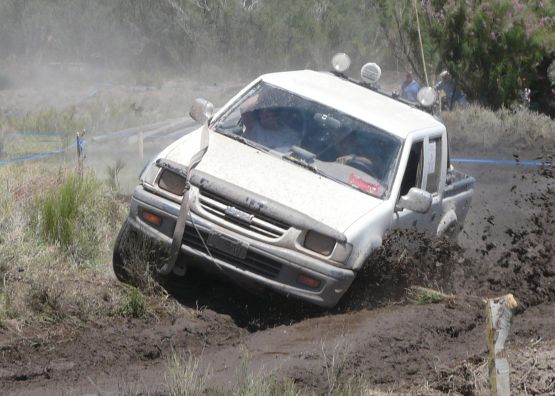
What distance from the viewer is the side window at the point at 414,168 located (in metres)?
8.33

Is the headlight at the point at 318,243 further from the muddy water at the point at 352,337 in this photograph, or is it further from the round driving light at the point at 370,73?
the round driving light at the point at 370,73

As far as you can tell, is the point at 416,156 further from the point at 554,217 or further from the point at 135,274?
the point at 554,217

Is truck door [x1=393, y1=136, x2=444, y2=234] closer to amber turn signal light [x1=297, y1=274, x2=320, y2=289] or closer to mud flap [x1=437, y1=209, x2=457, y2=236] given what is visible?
mud flap [x1=437, y1=209, x2=457, y2=236]

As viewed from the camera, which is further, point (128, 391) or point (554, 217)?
point (554, 217)

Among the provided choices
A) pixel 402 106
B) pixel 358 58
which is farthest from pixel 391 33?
pixel 402 106

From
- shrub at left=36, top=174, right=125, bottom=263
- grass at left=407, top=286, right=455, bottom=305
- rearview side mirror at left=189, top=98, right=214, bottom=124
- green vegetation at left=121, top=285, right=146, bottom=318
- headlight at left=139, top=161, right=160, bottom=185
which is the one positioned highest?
rearview side mirror at left=189, top=98, right=214, bottom=124

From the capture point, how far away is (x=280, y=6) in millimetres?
36906

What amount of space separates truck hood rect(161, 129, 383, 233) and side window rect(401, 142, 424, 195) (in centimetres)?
69

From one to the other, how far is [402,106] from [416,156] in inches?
34.3

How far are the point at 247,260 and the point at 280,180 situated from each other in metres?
0.76

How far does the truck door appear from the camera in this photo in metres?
8.19

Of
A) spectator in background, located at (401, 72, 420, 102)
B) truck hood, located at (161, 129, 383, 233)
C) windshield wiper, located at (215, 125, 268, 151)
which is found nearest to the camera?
truck hood, located at (161, 129, 383, 233)

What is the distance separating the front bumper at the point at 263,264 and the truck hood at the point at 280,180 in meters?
0.34

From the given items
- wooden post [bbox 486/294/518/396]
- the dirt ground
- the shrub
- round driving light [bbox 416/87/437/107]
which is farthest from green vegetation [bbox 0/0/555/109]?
wooden post [bbox 486/294/518/396]
